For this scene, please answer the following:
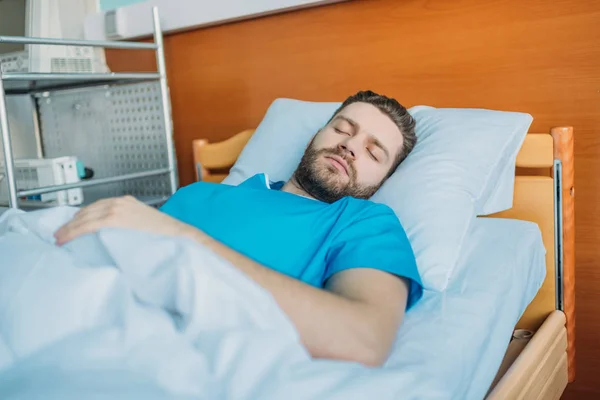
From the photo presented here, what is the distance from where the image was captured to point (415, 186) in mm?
1152

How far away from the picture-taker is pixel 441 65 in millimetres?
1457

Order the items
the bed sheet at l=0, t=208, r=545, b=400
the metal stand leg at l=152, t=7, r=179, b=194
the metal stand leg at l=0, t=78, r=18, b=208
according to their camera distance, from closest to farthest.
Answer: the bed sheet at l=0, t=208, r=545, b=400 → the metal stand leg at l=0, t=78, r=18, b=208 → the metal stand leg at l=152, t=7, r=179, b=194

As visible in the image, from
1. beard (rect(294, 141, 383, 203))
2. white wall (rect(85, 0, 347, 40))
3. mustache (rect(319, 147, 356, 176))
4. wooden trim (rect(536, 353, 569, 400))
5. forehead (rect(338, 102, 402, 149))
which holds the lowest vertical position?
wooden trim (rect(536, 353, 569, 400))

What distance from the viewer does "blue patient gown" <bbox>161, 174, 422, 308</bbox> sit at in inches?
34.1

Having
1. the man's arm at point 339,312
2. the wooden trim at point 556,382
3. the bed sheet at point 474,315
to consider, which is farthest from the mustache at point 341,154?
the wooden trim at point 556,382

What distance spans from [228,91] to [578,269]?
117 cm

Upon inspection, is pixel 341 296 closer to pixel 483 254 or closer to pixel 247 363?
pixel 247 363

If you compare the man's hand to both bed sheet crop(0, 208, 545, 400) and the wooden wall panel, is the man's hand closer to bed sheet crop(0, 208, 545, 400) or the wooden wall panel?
bed sheet crop(0, 208, 545, 400)

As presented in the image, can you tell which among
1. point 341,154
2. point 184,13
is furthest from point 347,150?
point 184,13

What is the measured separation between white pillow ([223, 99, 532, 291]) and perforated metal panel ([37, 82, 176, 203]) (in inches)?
28.0

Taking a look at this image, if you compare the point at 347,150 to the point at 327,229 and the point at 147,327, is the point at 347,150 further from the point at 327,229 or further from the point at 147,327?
the point at 147,327

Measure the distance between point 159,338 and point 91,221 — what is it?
342 millimetres

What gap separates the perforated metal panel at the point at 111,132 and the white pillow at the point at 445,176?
712 mm

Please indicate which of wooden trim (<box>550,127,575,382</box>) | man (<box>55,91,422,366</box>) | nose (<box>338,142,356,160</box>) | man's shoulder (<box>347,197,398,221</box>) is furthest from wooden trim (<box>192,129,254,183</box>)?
wooden trim (<box>550,127,575,382</box>)
